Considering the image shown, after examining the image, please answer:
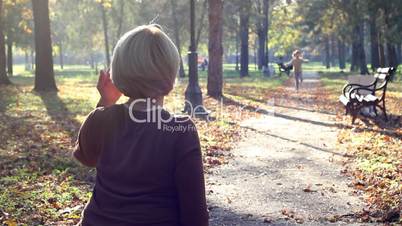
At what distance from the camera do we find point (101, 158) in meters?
2.36

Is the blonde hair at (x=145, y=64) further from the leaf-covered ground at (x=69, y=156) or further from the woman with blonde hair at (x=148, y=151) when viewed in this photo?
the leaf-covered ground at (x=69, y=156)

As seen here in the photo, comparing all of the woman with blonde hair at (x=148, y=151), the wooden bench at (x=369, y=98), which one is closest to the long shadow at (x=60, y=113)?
the wooden bench at (x=369, y=98)

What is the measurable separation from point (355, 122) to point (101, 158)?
11863 mm

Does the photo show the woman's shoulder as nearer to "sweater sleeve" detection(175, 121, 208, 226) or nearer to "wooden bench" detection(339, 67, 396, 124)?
"sweater sleeve" detection(175, 121, 208, 226)

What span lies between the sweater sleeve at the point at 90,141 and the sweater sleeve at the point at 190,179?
0.42 metres

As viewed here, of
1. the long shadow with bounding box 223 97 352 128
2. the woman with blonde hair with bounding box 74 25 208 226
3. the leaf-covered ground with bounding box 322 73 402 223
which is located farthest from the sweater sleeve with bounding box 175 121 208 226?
the long shadow with bounding box 223 97 352 128

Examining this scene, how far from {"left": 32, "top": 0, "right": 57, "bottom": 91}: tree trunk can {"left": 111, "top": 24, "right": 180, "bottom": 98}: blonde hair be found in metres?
21.9

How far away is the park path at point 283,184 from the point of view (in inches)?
237

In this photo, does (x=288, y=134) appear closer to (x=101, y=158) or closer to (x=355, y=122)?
(x=355, y=122)

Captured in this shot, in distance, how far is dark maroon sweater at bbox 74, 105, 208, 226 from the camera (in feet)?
7.06

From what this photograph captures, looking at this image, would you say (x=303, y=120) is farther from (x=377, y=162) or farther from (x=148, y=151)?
(x=148, y=151)

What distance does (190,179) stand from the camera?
2.14 m

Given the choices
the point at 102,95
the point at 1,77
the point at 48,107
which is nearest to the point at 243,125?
the point at 48,107

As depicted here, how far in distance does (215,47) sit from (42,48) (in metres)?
7.46
